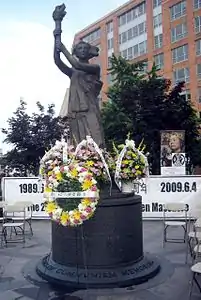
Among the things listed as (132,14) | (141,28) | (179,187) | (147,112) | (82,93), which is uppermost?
(132,14)

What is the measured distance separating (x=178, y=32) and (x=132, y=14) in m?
8.44

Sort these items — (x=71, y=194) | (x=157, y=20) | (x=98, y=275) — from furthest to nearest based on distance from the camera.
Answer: (x=157, y=20) < (x=98, y=275) < (x=71, y=194)

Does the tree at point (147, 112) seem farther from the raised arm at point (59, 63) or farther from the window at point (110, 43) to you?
the window at point (110, 43)

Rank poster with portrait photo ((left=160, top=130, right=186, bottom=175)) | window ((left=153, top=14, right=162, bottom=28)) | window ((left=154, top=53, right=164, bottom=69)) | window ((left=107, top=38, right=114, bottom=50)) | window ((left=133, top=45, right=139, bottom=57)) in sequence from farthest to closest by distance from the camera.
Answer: window ((left=107, top=38, right=114, bottom=50)) → window ((left=133, top=45, right=139, bottom=57)) → window ((left=153, top=14, right=162, bottom=28)) → window ((left=154, top=53, right=164, bottom=69)) → poster with portrait photo ((left=160, top=130, right=186, bottom=175))

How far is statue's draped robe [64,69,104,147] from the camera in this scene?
6035 millimetres

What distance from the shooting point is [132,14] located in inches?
1810

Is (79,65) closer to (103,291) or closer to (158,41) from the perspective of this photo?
(103,291)

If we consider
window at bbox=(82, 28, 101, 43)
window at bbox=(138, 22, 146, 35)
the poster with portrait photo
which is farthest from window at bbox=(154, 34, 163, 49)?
the poster with portrait photo

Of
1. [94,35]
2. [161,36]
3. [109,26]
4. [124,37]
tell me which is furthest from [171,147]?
[94,35]

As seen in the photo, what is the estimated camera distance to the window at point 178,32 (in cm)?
3928

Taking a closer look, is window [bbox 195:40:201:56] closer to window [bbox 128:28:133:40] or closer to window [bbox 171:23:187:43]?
window [bbox 171:23:187:43]

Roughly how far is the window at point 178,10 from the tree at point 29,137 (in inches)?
1146

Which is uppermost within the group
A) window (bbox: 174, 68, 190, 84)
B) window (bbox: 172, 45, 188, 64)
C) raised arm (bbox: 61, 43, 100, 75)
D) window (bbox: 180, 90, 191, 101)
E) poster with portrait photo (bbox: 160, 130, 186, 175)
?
A: window (bbox: 172, 45, 188, 64)

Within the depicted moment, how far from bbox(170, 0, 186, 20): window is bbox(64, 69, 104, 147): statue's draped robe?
1439 inches
